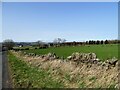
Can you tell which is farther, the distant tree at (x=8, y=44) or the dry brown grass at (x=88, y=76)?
the distant tree at (x=8, y=44)

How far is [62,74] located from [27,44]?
104m

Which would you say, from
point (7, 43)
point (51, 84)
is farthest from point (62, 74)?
point (7, 43)

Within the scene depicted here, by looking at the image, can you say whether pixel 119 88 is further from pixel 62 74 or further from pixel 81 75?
pixel 62 74

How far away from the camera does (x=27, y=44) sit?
12212 cm

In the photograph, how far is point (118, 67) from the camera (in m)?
15.6

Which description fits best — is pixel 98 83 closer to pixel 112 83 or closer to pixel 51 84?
pixel 112 83

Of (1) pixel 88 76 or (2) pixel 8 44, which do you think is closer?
(1) pixel 88 76

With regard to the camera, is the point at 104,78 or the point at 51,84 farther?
the point at 51,84

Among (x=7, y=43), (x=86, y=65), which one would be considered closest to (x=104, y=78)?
(x=86, y=65)

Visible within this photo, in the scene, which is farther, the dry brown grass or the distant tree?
the distant tree

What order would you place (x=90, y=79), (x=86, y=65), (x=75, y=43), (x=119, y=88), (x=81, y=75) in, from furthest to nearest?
1. (x=75, y=43)
2. (x=86, y=65)
3. (x=81, y=75)
4. (x=90, y=79)
5. (x=119, y=88)

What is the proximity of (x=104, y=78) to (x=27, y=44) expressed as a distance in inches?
4296

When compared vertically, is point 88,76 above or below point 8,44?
above

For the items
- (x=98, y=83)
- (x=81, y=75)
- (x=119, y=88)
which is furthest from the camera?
(x=81, y=75)
